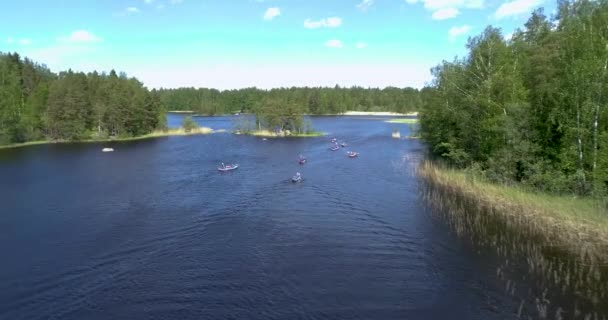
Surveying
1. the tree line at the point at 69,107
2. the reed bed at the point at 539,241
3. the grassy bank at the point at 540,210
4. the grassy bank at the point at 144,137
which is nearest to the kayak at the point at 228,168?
the grassy bank at the point at 540,210

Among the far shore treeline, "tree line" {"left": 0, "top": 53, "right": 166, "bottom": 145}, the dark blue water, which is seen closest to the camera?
the dark blue water

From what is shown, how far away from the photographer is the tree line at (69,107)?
298 feet

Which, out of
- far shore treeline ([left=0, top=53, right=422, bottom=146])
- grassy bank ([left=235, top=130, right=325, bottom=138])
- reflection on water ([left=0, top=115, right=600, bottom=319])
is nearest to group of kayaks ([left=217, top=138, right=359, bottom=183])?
reflection on water ([left=0, top=115, right=600, bottom=319])

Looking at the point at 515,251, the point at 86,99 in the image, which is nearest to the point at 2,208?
the point at 515,251

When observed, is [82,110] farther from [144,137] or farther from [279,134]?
[279,134]

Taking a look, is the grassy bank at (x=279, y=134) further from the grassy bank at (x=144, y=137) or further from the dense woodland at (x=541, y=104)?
the dense woodland at (x=541, y=104)

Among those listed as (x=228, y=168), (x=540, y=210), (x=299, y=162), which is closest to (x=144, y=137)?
(x=228, y=168)

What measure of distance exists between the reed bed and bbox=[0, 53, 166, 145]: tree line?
277 feet

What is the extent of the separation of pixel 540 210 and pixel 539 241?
4.65 metres

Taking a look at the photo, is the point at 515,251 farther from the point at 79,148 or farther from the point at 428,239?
the point at 79,148

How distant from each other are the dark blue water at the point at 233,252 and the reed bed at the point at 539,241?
4.55ft

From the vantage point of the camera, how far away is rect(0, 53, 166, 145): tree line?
3575 inches

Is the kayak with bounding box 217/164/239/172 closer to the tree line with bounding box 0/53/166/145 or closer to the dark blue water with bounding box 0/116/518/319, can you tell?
the dark blue water with bounding box 0/116/518/319

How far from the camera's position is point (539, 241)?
1037 inches
